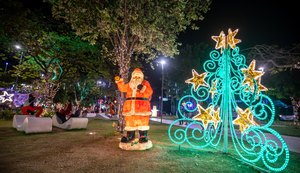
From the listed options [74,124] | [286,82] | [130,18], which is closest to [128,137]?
[130,18]

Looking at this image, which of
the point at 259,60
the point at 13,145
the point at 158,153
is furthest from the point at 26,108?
the point at 259,60

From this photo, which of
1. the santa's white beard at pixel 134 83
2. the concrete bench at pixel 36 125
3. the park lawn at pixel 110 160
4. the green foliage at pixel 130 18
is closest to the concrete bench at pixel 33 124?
the concrete bench at pixel 36 125

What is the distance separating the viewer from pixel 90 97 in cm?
3419

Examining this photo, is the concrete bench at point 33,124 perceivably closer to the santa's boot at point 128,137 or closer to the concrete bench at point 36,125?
the concrete bench at point 36,125

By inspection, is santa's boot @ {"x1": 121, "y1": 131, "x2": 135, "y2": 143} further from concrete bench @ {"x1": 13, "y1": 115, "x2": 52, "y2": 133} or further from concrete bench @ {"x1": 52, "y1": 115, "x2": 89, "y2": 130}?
concrete bench @ {"x1": 52, "y1": 115, "x2": 89, "y2": 130}

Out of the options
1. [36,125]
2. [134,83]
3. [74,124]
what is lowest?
[74,124]

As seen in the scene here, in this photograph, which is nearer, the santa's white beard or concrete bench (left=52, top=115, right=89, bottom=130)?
the santa's white beard

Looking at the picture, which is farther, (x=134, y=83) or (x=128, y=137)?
(x=134, y=83)

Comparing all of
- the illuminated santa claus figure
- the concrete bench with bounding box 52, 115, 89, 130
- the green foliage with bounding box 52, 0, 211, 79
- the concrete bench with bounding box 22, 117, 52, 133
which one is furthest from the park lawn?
the concrete bench with bounding box 52, 115, 89, 130

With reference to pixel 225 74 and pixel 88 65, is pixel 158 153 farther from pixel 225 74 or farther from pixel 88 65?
pixel 88 65

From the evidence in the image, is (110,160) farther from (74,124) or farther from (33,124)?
(74,124)

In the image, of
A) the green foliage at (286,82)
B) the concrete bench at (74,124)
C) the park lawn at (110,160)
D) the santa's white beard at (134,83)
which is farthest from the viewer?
the green foliage at (286,82)

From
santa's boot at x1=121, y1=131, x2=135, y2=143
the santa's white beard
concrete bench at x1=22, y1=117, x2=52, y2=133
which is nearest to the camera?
santa's boot at x1=121, y1=131, x2=135, y2=143

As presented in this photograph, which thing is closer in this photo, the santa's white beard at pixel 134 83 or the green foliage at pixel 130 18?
the santa's white beard at pixel 134 83
